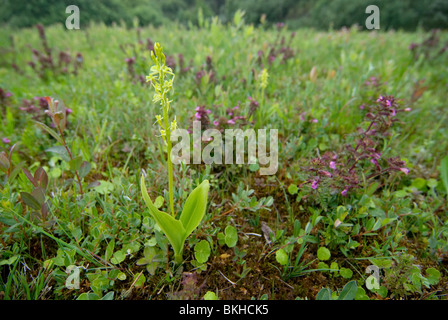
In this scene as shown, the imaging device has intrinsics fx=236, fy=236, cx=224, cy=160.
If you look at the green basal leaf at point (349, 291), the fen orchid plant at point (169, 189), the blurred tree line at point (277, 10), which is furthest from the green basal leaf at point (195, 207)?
the blurred tree line at point (277, 10)

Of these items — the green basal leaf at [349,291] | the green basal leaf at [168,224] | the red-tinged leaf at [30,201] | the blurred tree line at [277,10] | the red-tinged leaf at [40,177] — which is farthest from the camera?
the blurred tree line at [277,10]

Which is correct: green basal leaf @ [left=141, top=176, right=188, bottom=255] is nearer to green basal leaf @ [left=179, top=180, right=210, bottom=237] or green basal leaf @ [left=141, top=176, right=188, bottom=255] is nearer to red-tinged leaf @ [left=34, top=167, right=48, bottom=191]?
green basal leaf @ [left=179, top=180, right=210, bottom=237]

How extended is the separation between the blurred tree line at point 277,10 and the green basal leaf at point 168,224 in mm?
11306

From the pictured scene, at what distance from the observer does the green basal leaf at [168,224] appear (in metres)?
0.92

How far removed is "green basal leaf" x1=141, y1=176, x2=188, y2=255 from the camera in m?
0.92

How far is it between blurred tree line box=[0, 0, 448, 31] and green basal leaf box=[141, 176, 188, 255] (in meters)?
11.3

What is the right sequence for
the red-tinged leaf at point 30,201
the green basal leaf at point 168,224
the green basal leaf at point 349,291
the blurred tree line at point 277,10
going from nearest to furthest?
the green basal leaf at point 168,224 → the green basal leaf at point 349,291 → the red-tinged leaf at point 30,201 → the blurred tree line at point 277,10

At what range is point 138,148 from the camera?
188cm

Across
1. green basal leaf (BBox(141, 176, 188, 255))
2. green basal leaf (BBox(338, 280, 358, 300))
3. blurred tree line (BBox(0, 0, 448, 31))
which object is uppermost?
blurred tree line (BBox(0, 0, 448, 31))

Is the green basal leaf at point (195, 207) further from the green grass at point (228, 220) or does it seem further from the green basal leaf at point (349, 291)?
the green basal leaf at point (349, 291)

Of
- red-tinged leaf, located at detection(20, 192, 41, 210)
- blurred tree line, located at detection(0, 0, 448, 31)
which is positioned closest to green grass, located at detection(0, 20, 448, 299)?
red-tinged leaf, located at detection(20, 192, 41, 210)

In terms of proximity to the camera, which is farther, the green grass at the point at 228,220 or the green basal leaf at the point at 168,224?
the green grass at the point at 228,220

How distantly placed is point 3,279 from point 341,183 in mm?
1829
